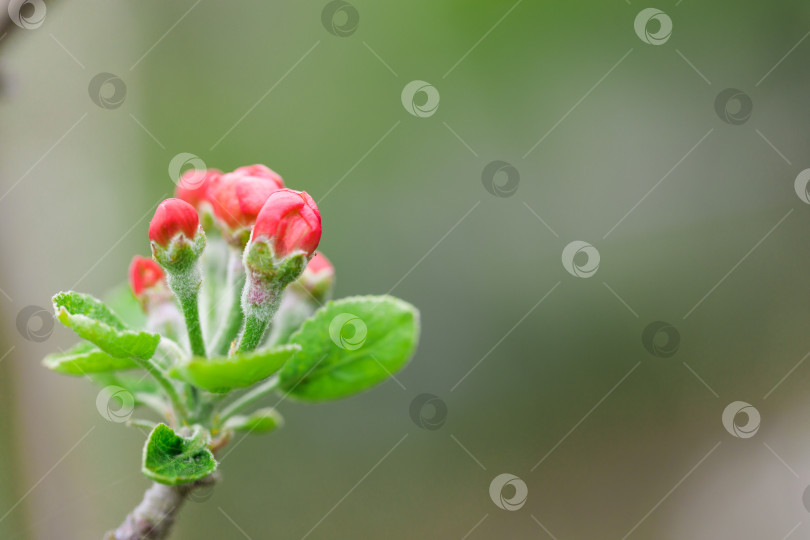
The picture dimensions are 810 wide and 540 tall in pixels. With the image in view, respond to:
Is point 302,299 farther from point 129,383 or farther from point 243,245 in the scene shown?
point 129,383

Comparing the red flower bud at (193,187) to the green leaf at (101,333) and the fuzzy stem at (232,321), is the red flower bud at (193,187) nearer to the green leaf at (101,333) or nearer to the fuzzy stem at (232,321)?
the fuzzy stem at (232,321)

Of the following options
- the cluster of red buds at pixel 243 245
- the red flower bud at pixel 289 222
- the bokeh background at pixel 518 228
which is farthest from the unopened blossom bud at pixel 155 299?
the bokeh background at pixel 518 228

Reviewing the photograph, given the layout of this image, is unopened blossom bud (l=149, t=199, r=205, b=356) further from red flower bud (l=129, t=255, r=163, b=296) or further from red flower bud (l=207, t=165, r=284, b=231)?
red flower bud (l=129, t=255, r=163, b=296)

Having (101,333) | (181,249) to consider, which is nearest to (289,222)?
(181,249)

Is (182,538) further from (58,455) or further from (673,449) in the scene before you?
(673,449)

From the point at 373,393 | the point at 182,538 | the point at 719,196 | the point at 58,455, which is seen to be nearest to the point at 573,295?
the point at 719,196
